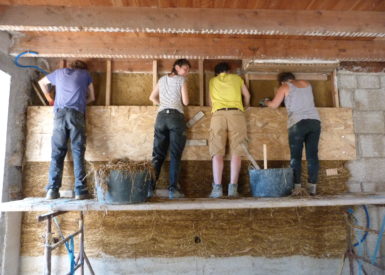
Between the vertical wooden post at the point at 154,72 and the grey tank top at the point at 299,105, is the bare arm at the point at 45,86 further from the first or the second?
the grey tank top at the point at 299,105

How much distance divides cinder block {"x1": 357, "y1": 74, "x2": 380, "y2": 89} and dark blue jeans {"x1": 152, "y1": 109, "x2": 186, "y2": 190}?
7.83 feet

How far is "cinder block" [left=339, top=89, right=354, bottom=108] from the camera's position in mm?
3545

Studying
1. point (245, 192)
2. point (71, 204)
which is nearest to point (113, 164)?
point (71, 204)

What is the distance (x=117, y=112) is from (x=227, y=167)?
1.47m

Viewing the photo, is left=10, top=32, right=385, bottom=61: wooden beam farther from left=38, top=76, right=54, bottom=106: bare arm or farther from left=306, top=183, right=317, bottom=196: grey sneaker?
left=306, top=183, right=317, bottom=196: grey sneaker

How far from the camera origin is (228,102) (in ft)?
10.2

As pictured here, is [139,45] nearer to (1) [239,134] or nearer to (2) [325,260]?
(1) [239,134]

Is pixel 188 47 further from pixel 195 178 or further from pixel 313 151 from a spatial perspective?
pixel 313 151

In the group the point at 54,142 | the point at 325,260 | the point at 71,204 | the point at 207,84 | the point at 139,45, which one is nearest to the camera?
the point at 71,204

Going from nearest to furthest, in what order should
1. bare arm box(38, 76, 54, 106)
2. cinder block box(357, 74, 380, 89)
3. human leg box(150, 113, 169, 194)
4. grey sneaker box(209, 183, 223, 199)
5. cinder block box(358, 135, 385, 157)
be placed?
grey sneaker box(209, 183, 223, 199) < human leg box(150, 113, 169, 194) < bare arm box(38, 76, 54, 106) < cinder block box(358, 135, 385, 157) < cinder block box(357, 74, 380, 89)

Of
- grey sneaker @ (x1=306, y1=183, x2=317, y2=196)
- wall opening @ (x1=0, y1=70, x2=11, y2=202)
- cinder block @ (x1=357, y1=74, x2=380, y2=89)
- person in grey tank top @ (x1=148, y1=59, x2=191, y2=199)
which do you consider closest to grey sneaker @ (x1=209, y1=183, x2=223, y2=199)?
person in grey tank top @ (x1=148, y1=59, x2=191, y2=199)

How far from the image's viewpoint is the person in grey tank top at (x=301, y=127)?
3055mm

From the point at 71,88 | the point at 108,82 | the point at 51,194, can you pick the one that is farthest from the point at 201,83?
the point at 51,194

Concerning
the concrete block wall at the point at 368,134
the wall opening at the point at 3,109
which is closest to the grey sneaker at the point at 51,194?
the wall opening at the point at 3,109
